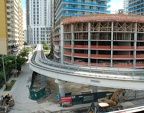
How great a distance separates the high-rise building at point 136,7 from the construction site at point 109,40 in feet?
218

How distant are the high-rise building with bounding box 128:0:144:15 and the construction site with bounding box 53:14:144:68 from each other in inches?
2613

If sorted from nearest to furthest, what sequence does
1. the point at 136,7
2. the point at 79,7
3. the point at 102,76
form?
the point at 102,76 → the point at 79,7 → the point at 136,7

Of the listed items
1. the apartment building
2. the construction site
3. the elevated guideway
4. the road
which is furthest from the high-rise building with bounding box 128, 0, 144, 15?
the road

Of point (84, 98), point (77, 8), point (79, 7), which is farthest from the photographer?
point (79, 7)

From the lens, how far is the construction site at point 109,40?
157 ft

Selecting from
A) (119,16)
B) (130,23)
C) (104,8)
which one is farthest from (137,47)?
(104,8)

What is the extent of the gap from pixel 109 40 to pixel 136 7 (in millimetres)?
79095

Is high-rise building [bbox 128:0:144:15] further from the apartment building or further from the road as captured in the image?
the road

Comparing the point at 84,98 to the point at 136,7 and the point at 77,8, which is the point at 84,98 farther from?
the point at 136,7

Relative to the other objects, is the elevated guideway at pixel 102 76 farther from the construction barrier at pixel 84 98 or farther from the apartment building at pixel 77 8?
the apartment building at pixel 77 8

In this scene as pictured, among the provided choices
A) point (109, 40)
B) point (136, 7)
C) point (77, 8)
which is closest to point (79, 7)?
point (77, 8)

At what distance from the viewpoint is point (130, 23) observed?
1919 inches

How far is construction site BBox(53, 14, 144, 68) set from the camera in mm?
47906

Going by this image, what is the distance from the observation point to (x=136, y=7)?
117 meters
